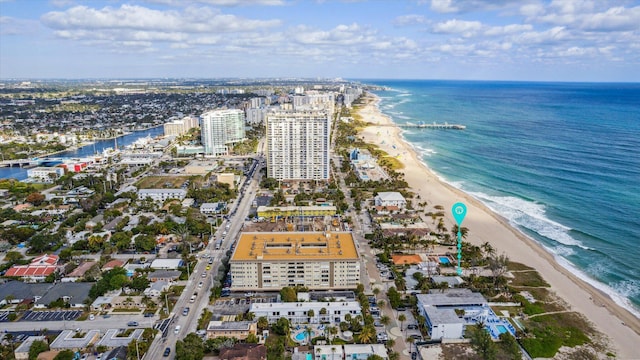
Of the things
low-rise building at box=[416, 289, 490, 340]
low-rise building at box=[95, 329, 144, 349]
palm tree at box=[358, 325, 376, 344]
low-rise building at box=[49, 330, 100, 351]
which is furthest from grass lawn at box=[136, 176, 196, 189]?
low-rise building at box=[416, 289, 490, 340]

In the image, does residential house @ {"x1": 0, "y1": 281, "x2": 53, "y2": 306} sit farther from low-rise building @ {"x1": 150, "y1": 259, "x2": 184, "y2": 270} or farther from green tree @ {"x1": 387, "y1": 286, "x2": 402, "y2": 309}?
green tree @ {"x1": 387, "y1": 286, "x2": 402, "y2": 309}

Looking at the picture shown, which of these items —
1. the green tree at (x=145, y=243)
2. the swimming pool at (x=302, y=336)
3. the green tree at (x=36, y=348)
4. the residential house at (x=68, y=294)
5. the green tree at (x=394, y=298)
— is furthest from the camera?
the green tree at (x=145, y=243)

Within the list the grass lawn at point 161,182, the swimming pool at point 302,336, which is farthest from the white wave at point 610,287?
the grass lawn at point 161,182

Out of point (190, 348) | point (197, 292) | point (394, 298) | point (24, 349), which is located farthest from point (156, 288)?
point (394, 298)

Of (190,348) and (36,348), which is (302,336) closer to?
(190,348)

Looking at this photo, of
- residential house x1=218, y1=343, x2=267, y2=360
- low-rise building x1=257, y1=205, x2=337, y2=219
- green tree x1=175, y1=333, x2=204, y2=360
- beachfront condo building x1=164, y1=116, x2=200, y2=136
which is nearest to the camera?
residential house x1=218, y1=343, x2=267, y2=360

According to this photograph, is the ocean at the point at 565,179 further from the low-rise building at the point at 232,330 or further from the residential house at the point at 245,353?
the low-rise building at the point at 232,330
